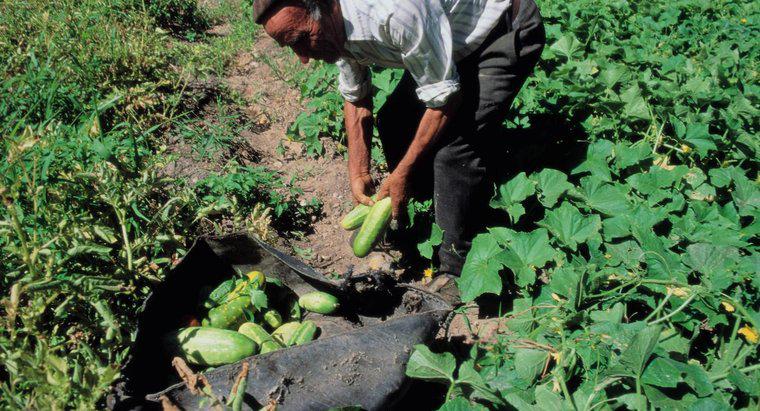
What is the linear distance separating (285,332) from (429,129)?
1.37 meters

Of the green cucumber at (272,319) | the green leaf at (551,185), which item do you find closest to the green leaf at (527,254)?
the green leaf at (551,185)

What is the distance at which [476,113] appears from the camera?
10.7 ft

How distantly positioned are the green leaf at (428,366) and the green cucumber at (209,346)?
0.80 m

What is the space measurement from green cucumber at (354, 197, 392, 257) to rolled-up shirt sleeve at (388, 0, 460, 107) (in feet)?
2.45

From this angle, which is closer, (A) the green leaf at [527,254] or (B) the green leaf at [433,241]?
(A) the green leaf at [527,254]

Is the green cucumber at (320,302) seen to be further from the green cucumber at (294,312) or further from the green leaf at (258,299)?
the green leaf at (258,299)

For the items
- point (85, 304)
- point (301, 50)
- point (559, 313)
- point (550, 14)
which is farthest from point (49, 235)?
point (550, 14)

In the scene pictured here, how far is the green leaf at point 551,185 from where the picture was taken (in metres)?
3.55

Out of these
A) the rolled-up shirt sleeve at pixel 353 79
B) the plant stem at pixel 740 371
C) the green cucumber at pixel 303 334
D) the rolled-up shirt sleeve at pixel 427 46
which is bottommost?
the green cucumber at pixel 303 334

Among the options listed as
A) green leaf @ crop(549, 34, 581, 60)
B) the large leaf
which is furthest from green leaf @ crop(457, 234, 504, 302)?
green leaf @ crop(549, 34, 581, 60)

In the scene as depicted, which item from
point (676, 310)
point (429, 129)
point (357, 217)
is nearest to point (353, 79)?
point (429, 129)

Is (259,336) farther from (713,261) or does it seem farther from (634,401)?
(713,261)

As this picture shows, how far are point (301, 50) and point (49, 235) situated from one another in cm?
Answer: 159

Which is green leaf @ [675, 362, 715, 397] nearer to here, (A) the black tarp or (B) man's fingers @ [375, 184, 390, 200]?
(A) the black tarp
